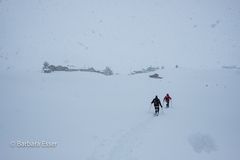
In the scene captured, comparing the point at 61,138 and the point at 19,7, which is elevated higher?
the point at 19,7

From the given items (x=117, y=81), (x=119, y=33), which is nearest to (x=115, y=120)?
(x=117, y=81)

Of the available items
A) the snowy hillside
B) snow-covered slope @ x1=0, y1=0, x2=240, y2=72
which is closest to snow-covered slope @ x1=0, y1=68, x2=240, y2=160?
the snowy hillside

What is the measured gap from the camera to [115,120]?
16938 mm

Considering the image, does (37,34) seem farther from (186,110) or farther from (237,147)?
(237,147)

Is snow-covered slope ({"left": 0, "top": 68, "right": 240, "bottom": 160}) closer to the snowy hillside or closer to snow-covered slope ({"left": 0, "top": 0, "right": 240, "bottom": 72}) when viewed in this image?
the snowy hillside

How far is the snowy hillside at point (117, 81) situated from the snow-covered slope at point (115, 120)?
0.24 feet

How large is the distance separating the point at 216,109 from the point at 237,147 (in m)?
6.21

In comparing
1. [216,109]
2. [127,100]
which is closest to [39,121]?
[127,100]

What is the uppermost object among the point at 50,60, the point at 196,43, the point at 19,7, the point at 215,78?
the point at 19,7

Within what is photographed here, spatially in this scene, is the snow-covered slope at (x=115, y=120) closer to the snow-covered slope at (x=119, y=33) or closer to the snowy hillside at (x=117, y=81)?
the snowy hillside at (x=117, y=81)

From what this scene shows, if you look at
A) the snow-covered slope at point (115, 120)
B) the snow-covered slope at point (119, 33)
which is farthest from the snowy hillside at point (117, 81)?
the snow-covered slope at point (119, 33)

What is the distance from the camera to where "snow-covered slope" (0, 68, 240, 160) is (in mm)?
13203

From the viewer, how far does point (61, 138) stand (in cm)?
1383

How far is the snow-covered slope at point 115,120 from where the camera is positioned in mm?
13203
